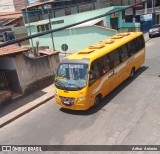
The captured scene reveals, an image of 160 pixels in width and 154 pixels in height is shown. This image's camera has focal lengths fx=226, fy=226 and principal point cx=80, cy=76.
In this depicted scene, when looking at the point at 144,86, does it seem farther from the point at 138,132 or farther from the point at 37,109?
the point at 37,109

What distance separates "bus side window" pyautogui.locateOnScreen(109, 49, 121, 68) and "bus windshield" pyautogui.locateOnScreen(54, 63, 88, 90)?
2100mm

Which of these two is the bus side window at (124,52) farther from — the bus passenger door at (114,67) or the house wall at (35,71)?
the house wall at (35,71)

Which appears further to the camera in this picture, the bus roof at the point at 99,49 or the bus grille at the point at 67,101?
the bus roof at the point at 99,49

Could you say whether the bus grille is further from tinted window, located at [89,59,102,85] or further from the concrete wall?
the concrete wall

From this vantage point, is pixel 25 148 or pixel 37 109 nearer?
pixel 25 148

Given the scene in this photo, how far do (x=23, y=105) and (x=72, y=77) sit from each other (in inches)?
147


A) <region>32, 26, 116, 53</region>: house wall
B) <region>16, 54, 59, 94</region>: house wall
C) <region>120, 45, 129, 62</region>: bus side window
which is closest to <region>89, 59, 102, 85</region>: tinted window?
<region>120, 45, 129, 62</region>: bus side window

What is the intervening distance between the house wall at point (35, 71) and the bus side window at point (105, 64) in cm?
495

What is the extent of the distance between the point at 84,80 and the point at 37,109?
3.47m

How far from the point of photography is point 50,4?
3966 centimetres

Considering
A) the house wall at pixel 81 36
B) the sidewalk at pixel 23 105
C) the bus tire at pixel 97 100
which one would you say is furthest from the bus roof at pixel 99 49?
the house wall at pixel 81 36

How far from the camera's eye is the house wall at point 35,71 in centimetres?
1337

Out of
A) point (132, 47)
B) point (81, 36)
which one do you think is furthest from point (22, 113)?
point (81, 36)

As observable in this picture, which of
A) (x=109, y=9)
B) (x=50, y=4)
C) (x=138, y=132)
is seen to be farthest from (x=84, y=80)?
(x=50, y=4)
